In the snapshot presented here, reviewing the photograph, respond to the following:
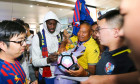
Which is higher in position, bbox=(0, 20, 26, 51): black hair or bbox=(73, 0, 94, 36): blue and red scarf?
bbox=(73, 0, 94, 36): blue and red scarf

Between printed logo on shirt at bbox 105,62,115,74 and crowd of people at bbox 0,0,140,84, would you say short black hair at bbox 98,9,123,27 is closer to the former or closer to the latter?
crowd of people at bbox 0,0,140,84

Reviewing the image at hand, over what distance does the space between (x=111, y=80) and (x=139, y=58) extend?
61 centimetres

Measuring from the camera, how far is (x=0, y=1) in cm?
677

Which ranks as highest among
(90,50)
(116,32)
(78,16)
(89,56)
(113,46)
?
(78,16)

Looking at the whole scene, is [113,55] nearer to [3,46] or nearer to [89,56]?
[89,56]

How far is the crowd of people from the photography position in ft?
0.93

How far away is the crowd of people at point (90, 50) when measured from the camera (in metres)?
0.28

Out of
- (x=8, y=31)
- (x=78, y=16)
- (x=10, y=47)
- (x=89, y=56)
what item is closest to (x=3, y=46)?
(x=10, y=47)

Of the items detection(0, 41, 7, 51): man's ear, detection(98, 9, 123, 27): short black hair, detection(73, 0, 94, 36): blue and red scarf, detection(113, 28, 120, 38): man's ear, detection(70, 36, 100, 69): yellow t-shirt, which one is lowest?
detection(70, 36, 100, 69): yellow t-shirt

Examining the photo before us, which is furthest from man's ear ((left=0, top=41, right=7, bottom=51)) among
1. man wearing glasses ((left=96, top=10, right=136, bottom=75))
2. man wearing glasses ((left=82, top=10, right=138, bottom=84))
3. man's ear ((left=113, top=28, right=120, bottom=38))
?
man's ear ((left=113, top=28, right=120, bottom=38))

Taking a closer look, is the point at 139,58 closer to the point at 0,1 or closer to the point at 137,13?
the point at 137,13

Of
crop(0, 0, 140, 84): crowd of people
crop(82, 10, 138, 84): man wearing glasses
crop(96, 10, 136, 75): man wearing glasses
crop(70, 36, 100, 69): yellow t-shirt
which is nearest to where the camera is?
crop(0, 0, 140, 84): crowd of people

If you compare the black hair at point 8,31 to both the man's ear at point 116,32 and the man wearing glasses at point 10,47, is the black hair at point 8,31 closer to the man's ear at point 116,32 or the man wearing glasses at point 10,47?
the man wearing glasses at point 10,47

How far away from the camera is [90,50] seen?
204 centimetres
